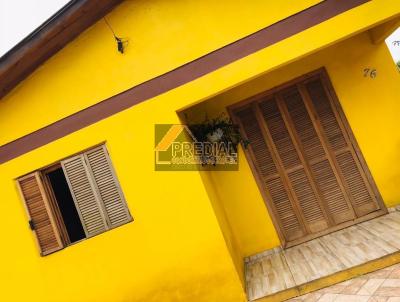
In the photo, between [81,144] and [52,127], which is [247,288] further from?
[52,127]

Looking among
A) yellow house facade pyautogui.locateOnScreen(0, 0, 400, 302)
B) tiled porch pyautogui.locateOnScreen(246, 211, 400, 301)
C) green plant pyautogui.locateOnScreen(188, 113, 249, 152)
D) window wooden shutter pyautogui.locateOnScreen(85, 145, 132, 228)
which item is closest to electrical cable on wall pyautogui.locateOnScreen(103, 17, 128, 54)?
yellow house facade pyautogui.locateOnScreen(0, 0, 400, 302)

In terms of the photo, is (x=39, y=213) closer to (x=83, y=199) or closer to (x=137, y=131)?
(x=83, y=199)

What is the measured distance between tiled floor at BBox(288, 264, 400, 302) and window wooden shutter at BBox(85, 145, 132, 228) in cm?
262

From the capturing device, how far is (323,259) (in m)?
5.04

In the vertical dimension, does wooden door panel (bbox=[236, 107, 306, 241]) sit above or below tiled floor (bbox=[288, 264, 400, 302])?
above

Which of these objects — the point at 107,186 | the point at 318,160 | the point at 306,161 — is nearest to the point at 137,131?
the point at 107,186

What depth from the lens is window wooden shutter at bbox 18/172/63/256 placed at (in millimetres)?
5281

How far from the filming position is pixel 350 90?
20.1 feet

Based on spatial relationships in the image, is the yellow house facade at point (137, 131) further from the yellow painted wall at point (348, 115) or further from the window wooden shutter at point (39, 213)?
the yellow painted wall at point (348, 115)

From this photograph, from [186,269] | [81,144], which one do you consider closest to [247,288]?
[186,269]

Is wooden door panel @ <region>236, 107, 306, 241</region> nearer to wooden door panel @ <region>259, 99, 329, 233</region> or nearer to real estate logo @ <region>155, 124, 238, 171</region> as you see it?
wooden door panel @ <region>259, 99, 329, 233</region>

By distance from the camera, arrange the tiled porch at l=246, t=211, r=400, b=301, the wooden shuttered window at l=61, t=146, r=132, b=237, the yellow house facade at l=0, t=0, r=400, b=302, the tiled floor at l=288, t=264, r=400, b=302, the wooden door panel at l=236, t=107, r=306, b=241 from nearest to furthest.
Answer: the tiled floor at l=288, t=264, r=400, b=302, the tiled porch at l=246, t=211, r=400, b=301, the yellow house facade at l=0, t=0, r=400, b=302, the wooden shuttered window at l=61, t=146, r=132, b=237, the wooden door panel at l=236, t=107, r=306, b=241

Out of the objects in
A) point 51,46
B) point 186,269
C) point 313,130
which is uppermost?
point 51,46

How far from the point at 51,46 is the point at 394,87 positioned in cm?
561
